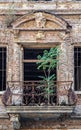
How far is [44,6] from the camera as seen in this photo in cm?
2400

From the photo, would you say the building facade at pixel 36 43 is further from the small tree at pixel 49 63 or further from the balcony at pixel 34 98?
the small tree at pixel 49 63

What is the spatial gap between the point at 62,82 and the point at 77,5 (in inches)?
120

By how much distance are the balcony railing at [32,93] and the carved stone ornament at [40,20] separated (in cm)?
214

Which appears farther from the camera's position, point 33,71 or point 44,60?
point 33,71

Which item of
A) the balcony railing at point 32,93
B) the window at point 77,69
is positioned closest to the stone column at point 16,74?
the balcony railing at point 32,93

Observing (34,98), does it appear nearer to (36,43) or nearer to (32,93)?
(32,93)

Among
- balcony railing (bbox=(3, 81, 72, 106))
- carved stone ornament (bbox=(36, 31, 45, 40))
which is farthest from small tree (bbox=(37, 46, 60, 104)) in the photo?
carved stone ornament (bbox=(36, 31, 45, 40))

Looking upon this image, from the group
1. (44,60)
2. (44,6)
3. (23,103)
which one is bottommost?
(23,103)

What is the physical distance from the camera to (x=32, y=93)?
22.5m

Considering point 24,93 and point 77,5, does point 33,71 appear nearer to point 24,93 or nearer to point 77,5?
point 24,93

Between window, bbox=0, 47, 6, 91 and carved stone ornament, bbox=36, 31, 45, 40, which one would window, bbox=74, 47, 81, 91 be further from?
window, bbox=0, 47, 6, 91

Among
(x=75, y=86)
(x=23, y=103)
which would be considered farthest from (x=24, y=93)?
(x=75, y=86)

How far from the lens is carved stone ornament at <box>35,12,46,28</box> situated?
77.5ft

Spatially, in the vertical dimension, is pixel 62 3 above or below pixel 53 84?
above
